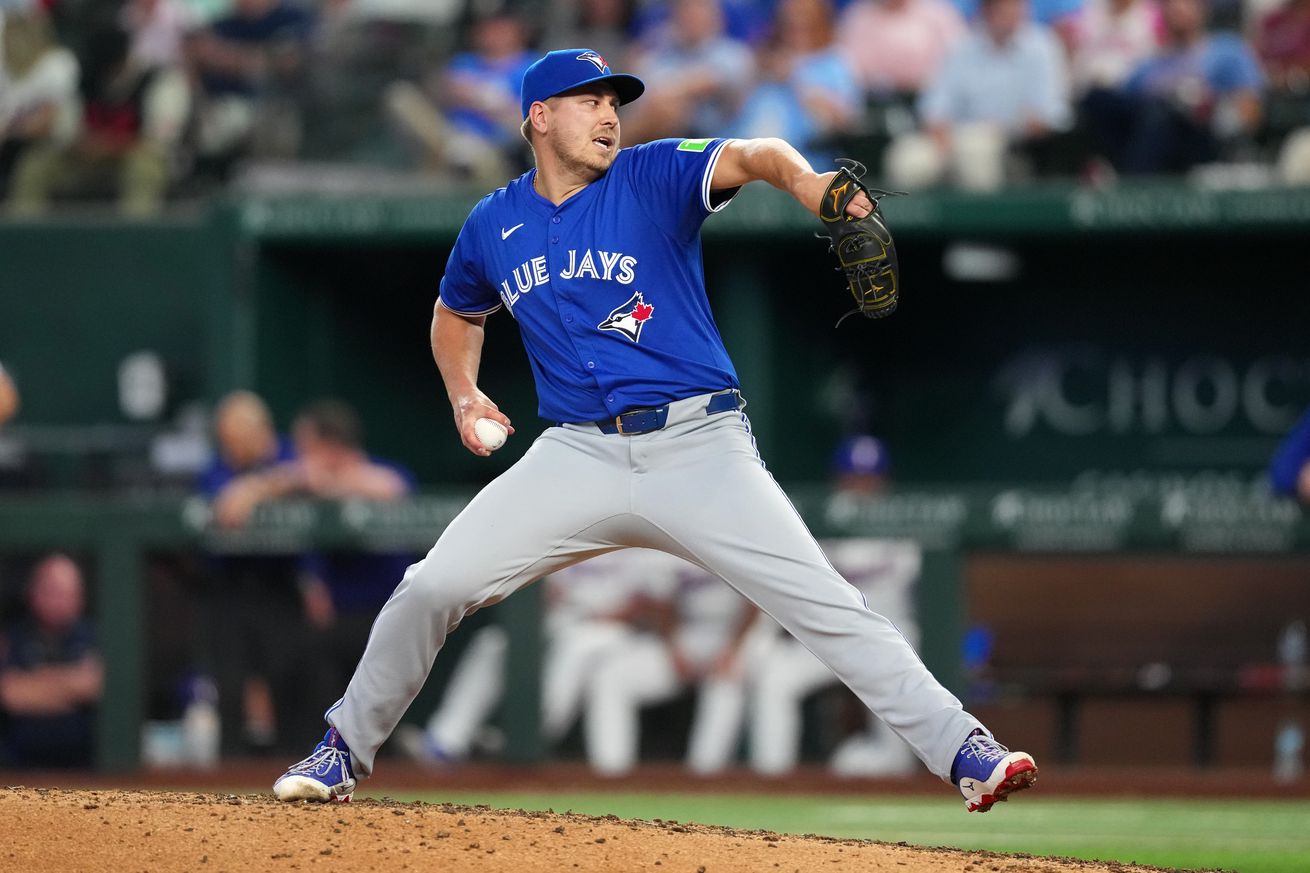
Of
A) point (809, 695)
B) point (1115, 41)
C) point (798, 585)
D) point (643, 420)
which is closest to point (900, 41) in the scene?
point (1115, 41)

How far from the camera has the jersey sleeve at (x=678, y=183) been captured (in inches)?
175

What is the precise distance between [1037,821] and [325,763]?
3.70 meters

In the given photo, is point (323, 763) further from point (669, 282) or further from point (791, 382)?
point (791, 382)

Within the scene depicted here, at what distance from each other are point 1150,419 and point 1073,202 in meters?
1.77

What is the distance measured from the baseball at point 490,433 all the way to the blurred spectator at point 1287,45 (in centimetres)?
689

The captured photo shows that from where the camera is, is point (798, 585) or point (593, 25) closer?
point (798, 585)

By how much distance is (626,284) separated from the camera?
453 centimetres

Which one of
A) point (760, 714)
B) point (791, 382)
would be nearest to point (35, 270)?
point (791, 382)

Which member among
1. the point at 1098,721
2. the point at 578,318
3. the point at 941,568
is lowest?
the point at 1098,721

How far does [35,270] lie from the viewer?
38.5 ft

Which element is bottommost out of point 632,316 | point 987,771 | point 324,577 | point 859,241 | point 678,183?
point 987,771

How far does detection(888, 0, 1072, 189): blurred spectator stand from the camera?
34.0 ft

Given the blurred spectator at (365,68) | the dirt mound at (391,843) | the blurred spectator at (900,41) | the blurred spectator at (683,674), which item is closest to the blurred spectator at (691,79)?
the blurred spectator at (900,41)

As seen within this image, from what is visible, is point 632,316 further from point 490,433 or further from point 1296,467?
point 1296,467
